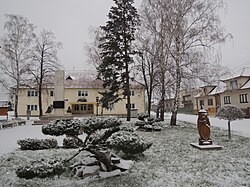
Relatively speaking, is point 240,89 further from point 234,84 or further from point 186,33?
point 186,33

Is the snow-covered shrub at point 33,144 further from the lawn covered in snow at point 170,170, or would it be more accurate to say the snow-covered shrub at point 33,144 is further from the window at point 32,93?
the window at point 32,93

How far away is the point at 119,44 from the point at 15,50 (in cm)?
1452

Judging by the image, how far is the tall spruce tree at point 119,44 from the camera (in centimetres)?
2259

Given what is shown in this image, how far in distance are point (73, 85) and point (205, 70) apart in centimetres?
3004

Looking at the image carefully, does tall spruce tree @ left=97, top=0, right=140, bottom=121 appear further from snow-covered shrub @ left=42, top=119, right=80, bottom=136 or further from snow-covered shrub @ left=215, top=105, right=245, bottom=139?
snow-covered shrub @ left=42, top=119, right=80, bottom=136

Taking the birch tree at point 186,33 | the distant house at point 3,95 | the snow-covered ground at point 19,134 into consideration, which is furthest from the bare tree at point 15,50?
the birch tree at point 186,33

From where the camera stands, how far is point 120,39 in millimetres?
22625

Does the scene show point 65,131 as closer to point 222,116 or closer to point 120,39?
point 222,116

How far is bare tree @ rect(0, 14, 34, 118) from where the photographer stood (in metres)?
28.0

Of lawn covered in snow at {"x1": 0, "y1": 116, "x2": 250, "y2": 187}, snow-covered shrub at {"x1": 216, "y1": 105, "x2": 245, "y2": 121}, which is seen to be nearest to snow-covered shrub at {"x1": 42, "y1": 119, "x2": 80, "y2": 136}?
lawn covered in snow at {"x1": 0, "y1": 116, "x2": 250, "y2": 187}

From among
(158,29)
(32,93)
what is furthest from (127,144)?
(32,93)

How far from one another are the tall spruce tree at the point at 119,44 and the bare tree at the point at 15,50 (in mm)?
12082

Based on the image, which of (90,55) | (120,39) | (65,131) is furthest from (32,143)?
(90,55)

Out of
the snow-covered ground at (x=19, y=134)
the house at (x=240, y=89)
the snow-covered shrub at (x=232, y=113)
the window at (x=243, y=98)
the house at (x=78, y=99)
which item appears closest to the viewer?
the snow-covered ground at (x=19, y=134)
